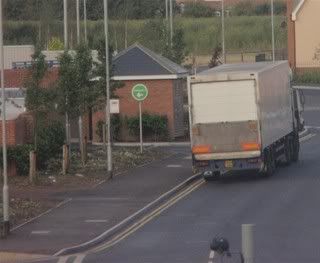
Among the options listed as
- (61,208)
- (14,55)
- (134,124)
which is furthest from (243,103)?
(14,55)

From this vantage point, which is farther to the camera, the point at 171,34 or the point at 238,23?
the point at 238,23

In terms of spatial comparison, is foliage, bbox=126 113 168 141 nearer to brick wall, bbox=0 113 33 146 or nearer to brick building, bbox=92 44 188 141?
brick building, bbox=92 44 188 141

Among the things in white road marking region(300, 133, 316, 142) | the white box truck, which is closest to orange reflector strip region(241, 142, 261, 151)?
the white box truck

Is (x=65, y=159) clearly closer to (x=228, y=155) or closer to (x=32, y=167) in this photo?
(x=32, y=167)

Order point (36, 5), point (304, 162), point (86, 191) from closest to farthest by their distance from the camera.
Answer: point (86, 191) < point (304, 162) < point (36, 5)

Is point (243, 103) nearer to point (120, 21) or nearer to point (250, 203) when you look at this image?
point (250, 203)

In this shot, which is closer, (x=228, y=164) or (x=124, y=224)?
(x=124, y=224)

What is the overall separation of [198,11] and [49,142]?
317 ft

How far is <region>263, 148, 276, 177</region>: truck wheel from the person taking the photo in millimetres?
35500

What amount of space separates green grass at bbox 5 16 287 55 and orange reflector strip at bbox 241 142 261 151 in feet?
175

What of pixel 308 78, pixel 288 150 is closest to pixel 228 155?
pixel 288 150

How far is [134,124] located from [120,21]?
43171 millimetres

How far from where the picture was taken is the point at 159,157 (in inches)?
1721

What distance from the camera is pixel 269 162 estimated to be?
36.1 meters
